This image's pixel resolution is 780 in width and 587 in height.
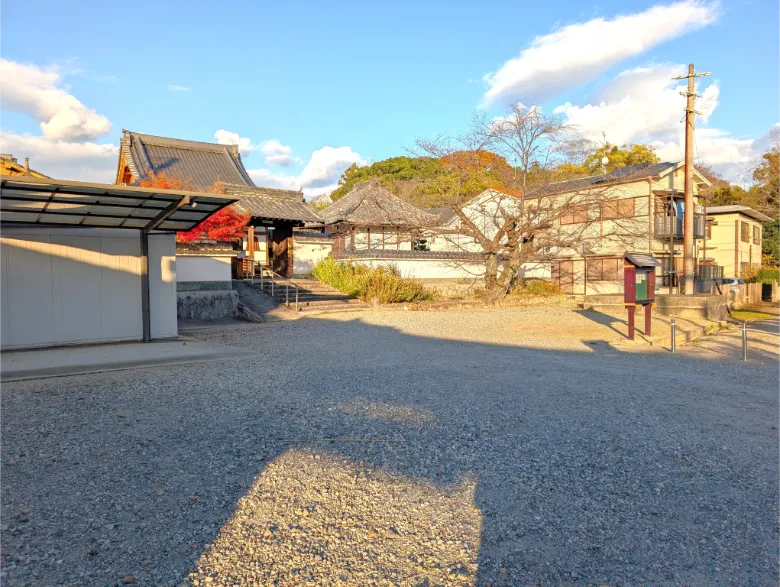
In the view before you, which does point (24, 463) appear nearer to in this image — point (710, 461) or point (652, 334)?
point (710, 461)

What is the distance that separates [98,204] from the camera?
859 centimetres

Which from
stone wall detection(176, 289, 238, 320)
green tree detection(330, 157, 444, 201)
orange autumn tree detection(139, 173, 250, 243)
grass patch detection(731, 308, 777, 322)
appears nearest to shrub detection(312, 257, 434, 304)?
orange autumn tree detection(139, 173, 250, 243)

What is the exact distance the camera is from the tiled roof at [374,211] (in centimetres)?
2430

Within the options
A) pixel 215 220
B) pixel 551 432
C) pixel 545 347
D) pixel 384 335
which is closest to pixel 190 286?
pixel 215 220

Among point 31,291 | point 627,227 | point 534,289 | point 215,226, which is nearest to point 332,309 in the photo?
point 215,226

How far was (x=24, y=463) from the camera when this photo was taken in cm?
413

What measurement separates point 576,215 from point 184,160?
19917mm

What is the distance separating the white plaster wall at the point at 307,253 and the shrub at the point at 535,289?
370 inches

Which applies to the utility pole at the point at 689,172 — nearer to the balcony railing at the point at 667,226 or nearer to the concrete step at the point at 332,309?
the balcony railing at the point at 667,226

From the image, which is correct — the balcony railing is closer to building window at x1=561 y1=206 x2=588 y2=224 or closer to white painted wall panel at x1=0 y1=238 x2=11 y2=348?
building window at x1=561 y1=206 x2=588 y2=224

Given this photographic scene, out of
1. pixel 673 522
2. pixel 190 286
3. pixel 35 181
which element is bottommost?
pixel 673 522

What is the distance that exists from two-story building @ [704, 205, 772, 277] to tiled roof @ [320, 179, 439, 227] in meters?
17.6

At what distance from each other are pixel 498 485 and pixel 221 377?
482 cm

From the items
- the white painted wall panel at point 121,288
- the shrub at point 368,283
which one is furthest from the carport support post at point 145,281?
the shrub at point 368,283
